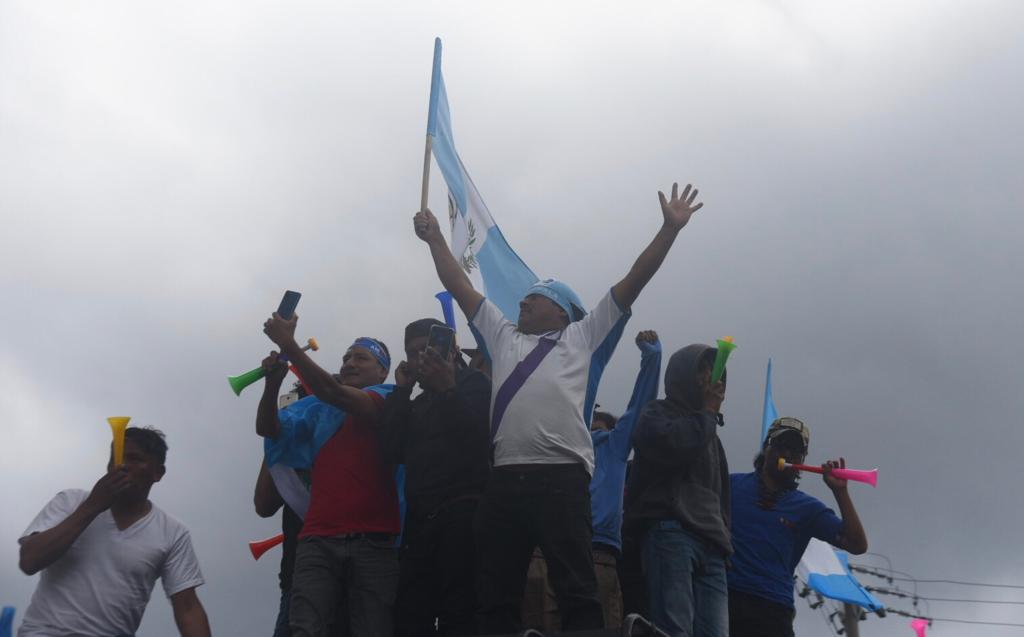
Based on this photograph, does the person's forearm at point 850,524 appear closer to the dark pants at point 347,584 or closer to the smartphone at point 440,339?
the smartphone at point 440,339

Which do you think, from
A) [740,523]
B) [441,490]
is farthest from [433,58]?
[740,523]

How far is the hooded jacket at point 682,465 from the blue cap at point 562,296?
583 millimetres

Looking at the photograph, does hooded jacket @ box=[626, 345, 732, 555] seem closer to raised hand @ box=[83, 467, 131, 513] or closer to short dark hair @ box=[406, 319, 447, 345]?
short dark hair @ box=[406, 319, 447, 345]

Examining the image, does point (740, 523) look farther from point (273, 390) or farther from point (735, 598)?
point (273, 390)

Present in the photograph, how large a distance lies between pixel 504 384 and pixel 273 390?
3.88ft

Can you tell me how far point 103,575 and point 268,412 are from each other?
1032 mm

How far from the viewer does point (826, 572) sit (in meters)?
8.50

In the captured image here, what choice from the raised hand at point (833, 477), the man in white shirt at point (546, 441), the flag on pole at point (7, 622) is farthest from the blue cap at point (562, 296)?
the flag on pole at point (7, 622)

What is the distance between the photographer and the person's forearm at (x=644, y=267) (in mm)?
4641

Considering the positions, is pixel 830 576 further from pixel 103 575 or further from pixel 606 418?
pixel 103 575

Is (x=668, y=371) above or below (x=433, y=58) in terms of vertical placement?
below

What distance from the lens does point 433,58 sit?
638 centimetres

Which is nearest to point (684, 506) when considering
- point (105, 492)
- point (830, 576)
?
point (105, 492)

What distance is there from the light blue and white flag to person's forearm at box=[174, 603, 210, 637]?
4815mm
